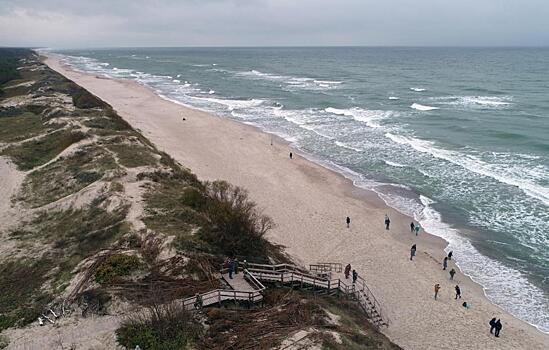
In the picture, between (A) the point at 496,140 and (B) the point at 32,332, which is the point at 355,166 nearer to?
(A) the point at 496,140

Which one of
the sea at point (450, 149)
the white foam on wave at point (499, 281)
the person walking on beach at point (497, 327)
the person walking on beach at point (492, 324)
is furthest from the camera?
the sea at point (450, 149)

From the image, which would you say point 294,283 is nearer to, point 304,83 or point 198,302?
point 198,302

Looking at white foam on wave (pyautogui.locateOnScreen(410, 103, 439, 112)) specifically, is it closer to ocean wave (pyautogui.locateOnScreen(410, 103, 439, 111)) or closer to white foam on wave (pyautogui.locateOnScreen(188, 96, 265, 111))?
ocean wave (pyautogui.locateOnScreen(410, 103, 439, 111))

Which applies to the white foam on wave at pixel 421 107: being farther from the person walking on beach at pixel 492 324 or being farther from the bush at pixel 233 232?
the bush at pixel 233 232

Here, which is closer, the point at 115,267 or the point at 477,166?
the point at 115,267

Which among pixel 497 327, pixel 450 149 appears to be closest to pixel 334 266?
pixel 497 327

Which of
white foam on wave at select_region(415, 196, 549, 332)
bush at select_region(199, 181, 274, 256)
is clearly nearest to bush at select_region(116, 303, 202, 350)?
bush at select_region(199, 181, 274, 256)

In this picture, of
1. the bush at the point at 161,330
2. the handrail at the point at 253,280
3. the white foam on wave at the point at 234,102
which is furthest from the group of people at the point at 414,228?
the white foam on wave at the point at 234,102

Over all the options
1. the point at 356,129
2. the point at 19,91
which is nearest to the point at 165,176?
the point at 356,129
